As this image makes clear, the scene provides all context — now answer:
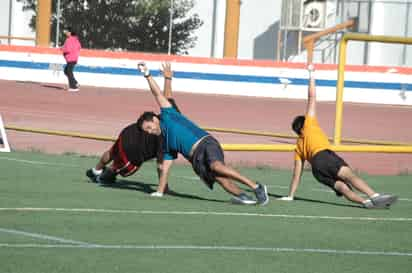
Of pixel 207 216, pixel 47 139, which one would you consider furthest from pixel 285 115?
pixel 207 216

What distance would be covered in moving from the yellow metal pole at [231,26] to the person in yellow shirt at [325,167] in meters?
30.2

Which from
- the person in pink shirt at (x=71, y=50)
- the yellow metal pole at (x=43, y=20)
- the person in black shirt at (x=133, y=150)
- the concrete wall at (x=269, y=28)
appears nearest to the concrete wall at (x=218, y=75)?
the person in pink shirt at (x=71, y=50)

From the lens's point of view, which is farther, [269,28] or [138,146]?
[269,28]

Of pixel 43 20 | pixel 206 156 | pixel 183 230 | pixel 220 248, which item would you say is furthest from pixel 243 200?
pixel 43 20

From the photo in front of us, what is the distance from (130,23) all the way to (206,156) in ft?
125

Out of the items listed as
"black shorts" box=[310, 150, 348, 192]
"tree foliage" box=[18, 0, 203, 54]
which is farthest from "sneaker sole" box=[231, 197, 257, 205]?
"tree foliage" box=[18, 0, 203, 54]

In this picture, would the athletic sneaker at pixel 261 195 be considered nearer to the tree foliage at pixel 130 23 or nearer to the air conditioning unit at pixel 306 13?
the air conditioning unit at pixel 306 13

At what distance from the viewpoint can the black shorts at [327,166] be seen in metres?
13.4

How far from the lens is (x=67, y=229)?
1077 centimetres

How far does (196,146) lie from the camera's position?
1323 cm

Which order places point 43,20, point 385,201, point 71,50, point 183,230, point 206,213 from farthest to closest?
1. point 43,20
2. point 71,50
3. point 385,201
4. point 206,213
5. point 183,230

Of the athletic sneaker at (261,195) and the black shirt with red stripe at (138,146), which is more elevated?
the black shirt with red stripe at (138,146)

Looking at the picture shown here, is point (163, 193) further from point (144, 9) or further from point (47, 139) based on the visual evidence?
point (144, 9)

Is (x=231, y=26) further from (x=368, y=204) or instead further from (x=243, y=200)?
(x=243, y=200)
